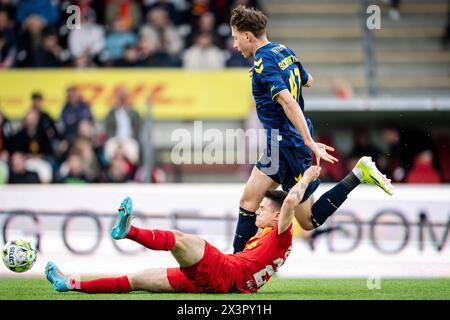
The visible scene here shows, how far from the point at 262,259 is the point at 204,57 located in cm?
841

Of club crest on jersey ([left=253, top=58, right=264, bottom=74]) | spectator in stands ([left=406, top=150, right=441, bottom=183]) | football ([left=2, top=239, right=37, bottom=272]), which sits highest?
club crest on jersey ([left=253, top=58, right=264, bottom=74])

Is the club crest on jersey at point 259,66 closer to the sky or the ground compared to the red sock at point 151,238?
closer to the sky

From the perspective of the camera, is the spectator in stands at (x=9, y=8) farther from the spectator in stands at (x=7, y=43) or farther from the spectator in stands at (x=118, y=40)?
the spectator in stands at (x=118, y=40)

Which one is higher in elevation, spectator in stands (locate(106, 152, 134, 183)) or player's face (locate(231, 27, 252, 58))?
player's face (locate(231, 27, 252, 58))

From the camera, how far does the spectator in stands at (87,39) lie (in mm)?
15844

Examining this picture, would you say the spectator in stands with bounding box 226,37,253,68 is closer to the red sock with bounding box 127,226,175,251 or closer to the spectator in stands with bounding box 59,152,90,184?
the spectator in stands with bounding box 59,152,90,184

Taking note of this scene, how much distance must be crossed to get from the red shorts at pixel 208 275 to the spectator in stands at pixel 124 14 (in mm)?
9555

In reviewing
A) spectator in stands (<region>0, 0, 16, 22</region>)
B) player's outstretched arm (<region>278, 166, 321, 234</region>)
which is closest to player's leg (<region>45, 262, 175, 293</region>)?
player's outstretched arm (<region>278, 166, 321, 234</region>)

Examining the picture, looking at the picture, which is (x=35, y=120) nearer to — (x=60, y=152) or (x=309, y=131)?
(x=60, y=152)

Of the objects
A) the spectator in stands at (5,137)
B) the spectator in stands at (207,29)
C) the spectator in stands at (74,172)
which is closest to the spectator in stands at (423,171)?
the spectator in stands at (207,29)

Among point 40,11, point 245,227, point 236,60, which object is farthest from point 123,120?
point 245,227

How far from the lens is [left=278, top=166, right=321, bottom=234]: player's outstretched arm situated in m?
7.07

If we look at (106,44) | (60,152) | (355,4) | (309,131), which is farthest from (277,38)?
(309,131)

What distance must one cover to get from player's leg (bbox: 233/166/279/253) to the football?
175 centimetres
